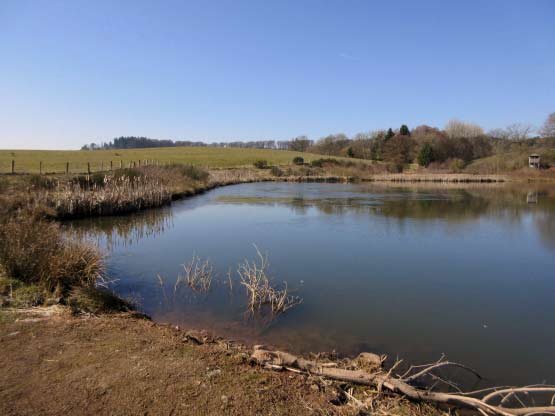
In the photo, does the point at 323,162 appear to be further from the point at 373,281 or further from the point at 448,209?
the point at 373,281

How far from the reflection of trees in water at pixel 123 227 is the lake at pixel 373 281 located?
0.06m

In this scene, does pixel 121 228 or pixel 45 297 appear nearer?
pixel 45 297

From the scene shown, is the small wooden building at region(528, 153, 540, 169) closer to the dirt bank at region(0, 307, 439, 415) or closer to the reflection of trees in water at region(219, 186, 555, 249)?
the reflection of trees in water at region(219, 186, 555, 249)

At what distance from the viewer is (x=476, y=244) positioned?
11.9 metres

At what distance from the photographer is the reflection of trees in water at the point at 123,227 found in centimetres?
1215

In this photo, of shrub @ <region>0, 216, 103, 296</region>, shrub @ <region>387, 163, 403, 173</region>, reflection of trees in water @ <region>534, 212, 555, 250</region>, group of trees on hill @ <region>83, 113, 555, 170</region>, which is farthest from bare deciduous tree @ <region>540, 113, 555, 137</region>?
shrub @ <region>0, 216, 103, 296</region>

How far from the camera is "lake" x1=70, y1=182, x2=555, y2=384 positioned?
551cm

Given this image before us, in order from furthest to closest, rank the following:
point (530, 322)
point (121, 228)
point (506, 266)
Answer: point (121, 228), point (506, 266), point (530, 322)

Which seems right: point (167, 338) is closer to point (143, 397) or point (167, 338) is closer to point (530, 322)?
point (143, 397)

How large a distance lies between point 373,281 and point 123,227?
9641mm

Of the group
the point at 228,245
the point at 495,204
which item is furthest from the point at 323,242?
the point at 495,204

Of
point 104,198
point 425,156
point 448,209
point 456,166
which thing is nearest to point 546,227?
point 448,209

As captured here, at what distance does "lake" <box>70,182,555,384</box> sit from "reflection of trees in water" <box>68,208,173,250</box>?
0.06 metres

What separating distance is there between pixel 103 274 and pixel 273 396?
5359 mm
